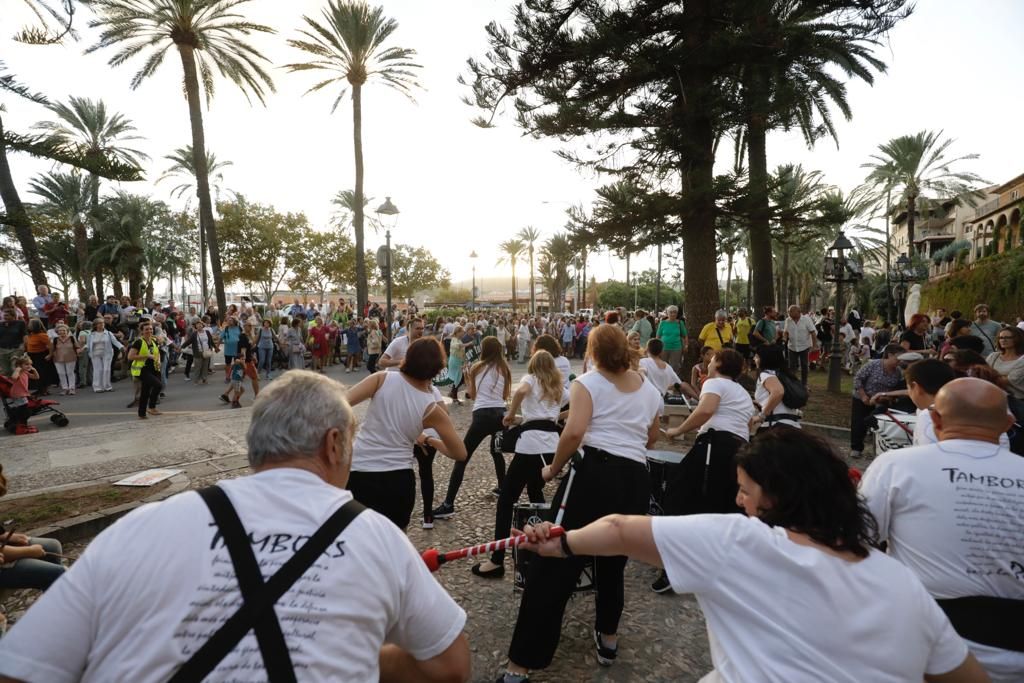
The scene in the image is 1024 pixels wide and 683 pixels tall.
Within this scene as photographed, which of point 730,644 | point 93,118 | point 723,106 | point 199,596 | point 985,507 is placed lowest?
point 730,644

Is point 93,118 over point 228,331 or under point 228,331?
over

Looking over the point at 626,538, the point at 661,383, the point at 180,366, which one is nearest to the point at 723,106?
the point at 661,383

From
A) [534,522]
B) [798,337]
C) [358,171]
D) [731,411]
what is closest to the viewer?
[534,522]

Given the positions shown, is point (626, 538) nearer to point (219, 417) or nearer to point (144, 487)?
point (144, 487)

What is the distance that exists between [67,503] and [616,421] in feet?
18.3

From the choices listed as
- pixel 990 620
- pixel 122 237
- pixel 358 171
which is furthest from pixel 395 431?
pixel 122 237

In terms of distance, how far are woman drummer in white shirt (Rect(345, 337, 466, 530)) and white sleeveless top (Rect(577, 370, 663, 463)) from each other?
3.25 feet

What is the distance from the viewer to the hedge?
2103 centimetres

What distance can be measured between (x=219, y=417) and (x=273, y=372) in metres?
7.04

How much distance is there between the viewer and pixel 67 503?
208 inches

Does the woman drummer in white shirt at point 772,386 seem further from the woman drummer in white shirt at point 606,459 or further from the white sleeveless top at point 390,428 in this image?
the white sleeveless top at point 390,428

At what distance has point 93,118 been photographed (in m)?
33.3

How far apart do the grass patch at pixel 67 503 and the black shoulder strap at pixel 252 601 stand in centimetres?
500

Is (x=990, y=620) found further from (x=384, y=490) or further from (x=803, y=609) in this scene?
(x=384, y=490)
